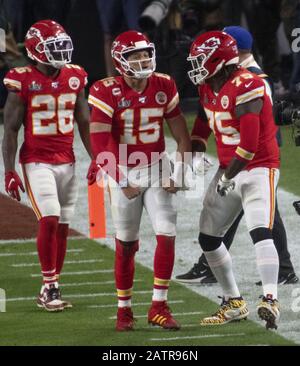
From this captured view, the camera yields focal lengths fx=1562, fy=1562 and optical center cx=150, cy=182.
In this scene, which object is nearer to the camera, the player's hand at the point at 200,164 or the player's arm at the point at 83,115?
the player's hand at the point at 200,164

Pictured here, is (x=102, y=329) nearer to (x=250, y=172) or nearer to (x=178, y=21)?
(x=250, y=172)

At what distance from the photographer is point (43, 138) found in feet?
32.2

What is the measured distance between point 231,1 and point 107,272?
6.24m

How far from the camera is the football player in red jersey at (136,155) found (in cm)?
889

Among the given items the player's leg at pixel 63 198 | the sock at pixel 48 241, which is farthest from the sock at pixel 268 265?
the player's leg at pixel 63 198

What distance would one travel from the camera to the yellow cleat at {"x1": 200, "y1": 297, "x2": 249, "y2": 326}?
905 cm

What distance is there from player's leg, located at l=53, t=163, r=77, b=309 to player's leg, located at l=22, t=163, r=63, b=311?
98 mm

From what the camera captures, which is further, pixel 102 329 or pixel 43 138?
pixel 43 138

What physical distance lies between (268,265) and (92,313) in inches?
51.4

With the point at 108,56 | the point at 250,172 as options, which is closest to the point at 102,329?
the point at 250,172

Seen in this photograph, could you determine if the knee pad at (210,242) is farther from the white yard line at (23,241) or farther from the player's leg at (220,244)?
the white yard line at (23,241)

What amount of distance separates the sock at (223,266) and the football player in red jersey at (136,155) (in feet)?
0.91

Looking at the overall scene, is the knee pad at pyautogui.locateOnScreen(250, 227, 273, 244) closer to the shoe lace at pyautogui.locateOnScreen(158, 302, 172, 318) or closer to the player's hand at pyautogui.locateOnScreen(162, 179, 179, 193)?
the player's hand at pyautogui.locateOnScreen(162, 179, 179, 193)

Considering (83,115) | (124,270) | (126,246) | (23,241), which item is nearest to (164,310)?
(124,270)
